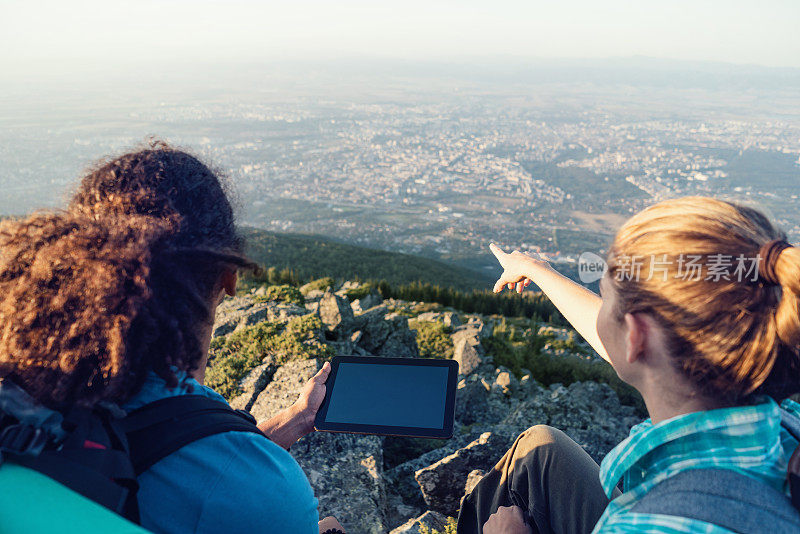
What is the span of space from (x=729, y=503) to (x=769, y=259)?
59cm

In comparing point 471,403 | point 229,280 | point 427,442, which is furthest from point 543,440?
point 471,403

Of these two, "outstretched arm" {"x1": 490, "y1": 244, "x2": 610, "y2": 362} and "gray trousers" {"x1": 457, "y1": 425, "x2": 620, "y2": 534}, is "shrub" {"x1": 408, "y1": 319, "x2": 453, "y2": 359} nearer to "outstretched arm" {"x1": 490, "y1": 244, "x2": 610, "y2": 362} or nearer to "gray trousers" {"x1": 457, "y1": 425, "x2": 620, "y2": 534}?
"outstretched arm" {"x1": 490, "y1": 244, "x2": 610, "y2": 362}

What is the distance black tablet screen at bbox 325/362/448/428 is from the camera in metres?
2.48

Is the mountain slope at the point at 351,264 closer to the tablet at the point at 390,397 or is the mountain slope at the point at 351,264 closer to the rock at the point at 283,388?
the rock at the point at 283,388

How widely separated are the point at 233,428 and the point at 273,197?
259 ft

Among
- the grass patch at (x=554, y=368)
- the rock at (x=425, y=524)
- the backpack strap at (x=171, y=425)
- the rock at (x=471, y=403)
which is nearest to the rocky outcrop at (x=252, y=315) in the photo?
the rock at (x=471, y=403)

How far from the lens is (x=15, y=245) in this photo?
154cm

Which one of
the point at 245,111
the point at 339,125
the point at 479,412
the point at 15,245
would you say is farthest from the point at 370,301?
the point at 245,111

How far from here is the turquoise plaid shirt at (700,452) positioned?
1.21m

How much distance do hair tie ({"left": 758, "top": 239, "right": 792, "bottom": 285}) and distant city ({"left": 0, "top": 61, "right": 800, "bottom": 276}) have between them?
34.0 meters

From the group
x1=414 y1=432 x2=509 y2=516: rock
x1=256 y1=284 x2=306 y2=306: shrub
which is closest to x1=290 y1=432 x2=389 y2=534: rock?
x1=414 y1=432 x2=509 y2=516: rock

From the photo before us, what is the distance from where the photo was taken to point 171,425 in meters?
1.41

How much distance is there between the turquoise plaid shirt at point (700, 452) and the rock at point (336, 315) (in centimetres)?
445

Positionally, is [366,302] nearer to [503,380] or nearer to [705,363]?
[503,380]
